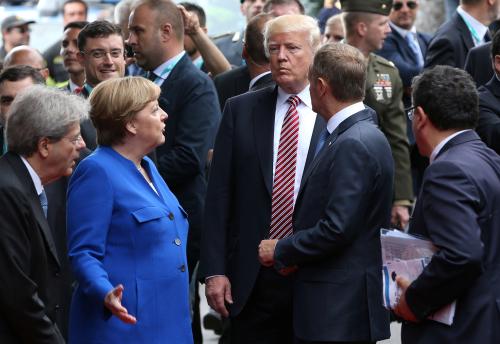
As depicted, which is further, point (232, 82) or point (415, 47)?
point (415, 47)

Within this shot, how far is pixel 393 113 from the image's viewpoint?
336 inches

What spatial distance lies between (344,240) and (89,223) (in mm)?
1149

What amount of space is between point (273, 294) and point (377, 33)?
3.30m

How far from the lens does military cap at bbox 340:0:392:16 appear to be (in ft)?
29.1

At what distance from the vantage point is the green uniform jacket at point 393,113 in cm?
843

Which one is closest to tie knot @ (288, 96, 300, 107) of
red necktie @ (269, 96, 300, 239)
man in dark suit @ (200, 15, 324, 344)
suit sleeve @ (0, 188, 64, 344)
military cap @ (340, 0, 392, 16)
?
man in dark suit @ (200, 15, 324, 344)

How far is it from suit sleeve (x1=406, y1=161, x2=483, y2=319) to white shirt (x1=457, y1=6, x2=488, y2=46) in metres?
4.28

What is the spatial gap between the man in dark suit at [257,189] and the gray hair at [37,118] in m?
1.12

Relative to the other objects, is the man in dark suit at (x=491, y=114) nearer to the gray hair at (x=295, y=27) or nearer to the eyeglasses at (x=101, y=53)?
the gray hair at (x=295, y=27)

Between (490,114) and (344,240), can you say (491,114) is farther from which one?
(344,240)

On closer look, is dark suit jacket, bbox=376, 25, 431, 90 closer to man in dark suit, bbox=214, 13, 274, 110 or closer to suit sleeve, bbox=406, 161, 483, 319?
man in dark suit, bbox=214, 13, 274, 110

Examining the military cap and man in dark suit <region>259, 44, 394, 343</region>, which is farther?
the military cap

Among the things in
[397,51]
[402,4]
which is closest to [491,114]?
[397,51]

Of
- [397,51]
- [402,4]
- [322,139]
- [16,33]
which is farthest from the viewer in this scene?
[16,33]
